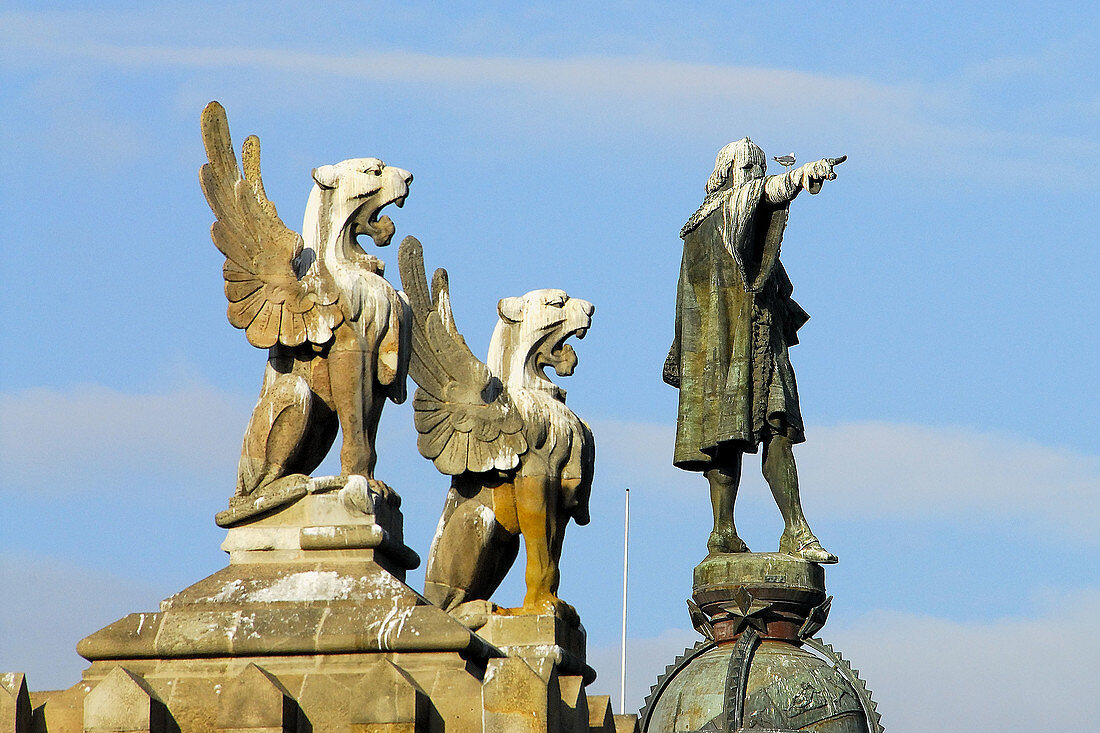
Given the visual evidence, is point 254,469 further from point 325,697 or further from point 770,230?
point 770,230

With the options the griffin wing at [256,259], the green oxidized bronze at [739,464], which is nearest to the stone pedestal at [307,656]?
the griffin wing at [256,259]

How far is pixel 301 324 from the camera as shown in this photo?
21.4 meters

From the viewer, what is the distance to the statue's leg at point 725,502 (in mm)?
26609

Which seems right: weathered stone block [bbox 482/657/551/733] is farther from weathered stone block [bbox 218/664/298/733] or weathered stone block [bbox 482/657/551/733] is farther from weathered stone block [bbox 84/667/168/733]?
weathered stone block [bbox 84/667/168/733]

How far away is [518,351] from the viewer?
24188mm

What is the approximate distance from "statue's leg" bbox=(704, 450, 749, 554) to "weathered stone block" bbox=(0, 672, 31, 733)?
850 centimetres

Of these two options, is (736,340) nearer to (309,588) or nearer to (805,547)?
(805,547)

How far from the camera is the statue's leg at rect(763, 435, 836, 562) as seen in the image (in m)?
26.2

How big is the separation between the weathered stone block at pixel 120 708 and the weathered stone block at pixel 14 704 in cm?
63

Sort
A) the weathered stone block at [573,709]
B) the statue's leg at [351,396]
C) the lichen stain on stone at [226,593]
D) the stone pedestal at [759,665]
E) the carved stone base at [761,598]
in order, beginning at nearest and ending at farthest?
the weathered stone block at [573,709], the lichen stain on stone at [226,593], the statue's leg at [351,396], the stone pedestal at [759,665], the carved stone base at [761,598]

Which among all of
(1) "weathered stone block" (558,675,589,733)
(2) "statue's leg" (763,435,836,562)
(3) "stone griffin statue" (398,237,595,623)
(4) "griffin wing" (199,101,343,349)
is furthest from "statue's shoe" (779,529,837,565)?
(4) "griffin wing" (199,101,343,349)

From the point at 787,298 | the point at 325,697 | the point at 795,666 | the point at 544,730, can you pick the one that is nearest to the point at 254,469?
the point at 325,697

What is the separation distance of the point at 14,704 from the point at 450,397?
18.0 feet

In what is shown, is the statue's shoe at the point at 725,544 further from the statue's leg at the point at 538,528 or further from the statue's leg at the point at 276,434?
the statue's leg at the point at 276,434
